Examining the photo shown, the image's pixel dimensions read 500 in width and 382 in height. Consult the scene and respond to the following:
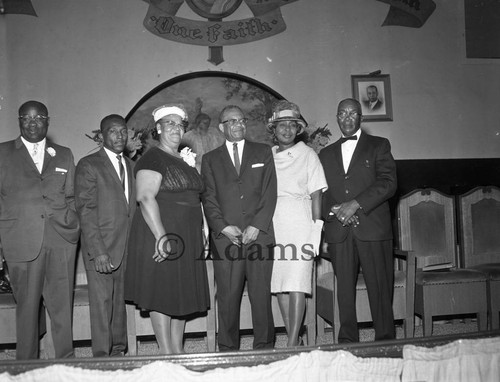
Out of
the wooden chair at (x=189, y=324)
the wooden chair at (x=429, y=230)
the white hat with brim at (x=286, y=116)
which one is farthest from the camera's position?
the wooden chair at (x=429, y=230)

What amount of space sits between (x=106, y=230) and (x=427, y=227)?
9.44 feet

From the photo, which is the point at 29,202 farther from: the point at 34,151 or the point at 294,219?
the point at 294,219

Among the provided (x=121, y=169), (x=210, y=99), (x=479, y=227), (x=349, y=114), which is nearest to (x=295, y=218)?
(x=349, y=114)

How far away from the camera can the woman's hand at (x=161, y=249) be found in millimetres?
2877

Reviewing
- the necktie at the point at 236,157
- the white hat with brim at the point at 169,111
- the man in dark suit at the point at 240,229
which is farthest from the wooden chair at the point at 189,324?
the white hat with brim at the point at 169,111

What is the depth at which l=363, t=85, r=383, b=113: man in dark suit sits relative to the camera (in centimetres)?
594

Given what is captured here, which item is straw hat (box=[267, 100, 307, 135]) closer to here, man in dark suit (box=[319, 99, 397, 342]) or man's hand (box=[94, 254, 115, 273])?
man in dark suit (box=[319, 99, 397, 342])

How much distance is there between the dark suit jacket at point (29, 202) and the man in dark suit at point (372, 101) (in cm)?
394

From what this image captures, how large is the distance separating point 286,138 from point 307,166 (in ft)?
0.79

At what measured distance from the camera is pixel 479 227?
4504 millimetres

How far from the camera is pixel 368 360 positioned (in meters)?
1.94

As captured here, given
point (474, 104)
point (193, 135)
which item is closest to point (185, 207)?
point (193, 135)

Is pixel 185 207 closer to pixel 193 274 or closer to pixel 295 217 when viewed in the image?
pixel 193 274

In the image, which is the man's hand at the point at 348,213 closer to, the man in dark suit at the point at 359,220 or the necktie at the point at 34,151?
the man in dark suit at the point at 359,220
